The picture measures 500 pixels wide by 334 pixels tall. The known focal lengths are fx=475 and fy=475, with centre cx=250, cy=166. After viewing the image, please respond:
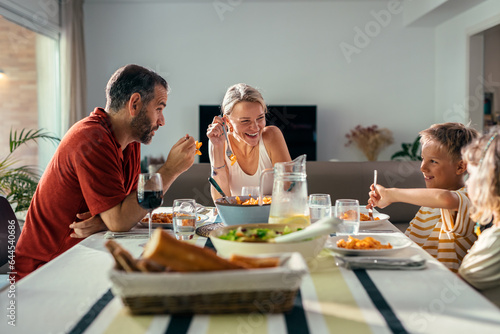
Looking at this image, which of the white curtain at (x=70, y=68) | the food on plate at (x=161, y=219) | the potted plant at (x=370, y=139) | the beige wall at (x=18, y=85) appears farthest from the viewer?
the potted plant at (x=370, y=139)

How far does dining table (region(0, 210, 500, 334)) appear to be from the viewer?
2.31 ft

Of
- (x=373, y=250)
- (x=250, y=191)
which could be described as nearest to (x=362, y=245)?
(x=373, y=250)

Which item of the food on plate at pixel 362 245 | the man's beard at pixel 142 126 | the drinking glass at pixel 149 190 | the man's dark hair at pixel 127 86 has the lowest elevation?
the food on plate at pixel 362 245

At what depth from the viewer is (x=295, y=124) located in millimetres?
6000

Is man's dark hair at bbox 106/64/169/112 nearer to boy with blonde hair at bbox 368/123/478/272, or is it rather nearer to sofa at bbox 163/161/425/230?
boy with blonde hair at bbox 368/123/478/272

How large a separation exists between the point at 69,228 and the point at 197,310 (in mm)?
973

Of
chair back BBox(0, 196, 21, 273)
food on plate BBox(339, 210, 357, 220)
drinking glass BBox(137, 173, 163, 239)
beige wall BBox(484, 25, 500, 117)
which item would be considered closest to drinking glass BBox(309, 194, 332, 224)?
food on plate BBox(339, 210, 357, 220)

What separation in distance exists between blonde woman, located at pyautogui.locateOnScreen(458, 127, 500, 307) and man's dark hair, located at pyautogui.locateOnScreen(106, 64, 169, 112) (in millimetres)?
1162

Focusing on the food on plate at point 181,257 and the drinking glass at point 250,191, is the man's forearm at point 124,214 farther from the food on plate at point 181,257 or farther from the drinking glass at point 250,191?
the food on plate at point 181,257

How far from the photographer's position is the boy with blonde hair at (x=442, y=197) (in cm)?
152

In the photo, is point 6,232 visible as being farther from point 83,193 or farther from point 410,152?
point 410,152

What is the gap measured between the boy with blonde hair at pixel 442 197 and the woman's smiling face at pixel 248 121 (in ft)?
2.75
